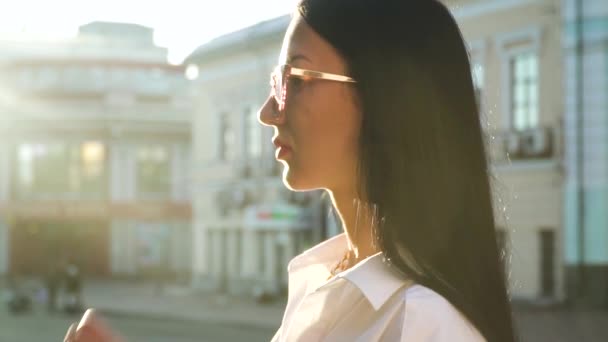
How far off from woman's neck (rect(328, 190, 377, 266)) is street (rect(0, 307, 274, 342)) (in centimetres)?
1683

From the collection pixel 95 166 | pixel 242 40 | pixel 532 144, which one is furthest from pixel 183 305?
pixel 95 166

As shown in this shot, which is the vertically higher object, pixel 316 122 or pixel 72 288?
pixel 316 122

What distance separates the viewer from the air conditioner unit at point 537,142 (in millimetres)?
23188

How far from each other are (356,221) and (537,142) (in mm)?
22019

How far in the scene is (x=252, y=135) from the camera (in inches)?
1276

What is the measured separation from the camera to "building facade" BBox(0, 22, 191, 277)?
4606 cm

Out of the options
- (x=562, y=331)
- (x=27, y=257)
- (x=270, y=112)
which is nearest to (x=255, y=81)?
(x=562, y=331)

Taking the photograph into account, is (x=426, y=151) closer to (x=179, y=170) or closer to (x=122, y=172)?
(x=122, y=172)

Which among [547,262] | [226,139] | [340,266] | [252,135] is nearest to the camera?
[340,266]

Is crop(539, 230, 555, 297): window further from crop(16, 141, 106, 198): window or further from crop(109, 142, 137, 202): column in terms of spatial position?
crop(16, 141, 106, 198): window

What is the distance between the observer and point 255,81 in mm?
32031

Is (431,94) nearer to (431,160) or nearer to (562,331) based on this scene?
(431,160)

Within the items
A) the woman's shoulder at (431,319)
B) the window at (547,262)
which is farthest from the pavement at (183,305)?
the woman's shoulder at (431,319)

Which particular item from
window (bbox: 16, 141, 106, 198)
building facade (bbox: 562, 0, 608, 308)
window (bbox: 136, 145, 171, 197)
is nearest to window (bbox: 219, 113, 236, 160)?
window (bbox: 136, 145, 171, 197)
